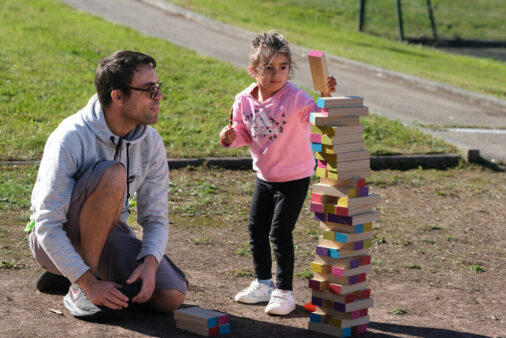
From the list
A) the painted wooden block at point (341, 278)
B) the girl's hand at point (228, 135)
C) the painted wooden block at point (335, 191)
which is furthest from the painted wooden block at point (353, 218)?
the girl's hand at point (228, 135)

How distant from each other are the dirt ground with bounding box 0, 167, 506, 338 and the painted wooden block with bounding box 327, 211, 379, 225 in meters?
0.61

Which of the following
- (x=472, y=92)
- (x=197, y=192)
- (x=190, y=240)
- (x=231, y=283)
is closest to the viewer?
(x=231, y=283)

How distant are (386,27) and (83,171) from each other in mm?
19905

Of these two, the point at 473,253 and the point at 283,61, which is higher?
the point at 283,61

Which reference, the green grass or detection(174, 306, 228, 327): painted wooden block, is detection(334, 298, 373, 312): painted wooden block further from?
the green grass

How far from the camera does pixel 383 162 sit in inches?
350

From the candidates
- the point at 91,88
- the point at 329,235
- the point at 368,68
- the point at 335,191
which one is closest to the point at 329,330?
the point at 329,235

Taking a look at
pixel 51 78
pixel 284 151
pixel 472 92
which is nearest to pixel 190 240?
pixel 284 151

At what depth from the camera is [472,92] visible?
13.9 meters

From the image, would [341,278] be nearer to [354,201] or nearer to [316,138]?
[354,201]

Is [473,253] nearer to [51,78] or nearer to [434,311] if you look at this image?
[434,311]

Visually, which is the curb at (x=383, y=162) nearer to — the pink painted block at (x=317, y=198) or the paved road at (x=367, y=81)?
the paved road at (x=367, y=81)

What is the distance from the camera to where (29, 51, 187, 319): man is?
13.9ft

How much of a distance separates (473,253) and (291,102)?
2.10 meters
